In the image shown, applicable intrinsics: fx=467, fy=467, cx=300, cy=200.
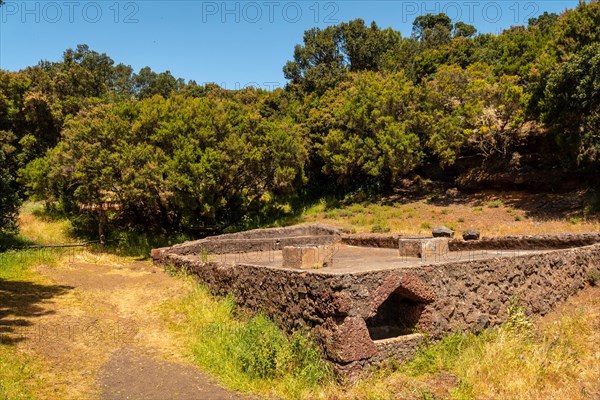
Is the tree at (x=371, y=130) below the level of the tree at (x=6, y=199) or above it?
above

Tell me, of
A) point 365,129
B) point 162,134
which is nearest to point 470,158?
point 365,129

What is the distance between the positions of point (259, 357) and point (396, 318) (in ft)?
8.34

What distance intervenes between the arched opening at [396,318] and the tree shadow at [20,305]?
631 cm

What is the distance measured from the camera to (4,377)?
21.9 feet

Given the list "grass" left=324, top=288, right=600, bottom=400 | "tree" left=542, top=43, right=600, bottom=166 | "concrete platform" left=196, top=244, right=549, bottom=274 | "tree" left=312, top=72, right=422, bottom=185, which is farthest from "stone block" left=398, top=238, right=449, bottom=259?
"tree" left=312, top=72, right=422, bottom=185

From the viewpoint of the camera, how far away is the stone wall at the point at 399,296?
672 cm

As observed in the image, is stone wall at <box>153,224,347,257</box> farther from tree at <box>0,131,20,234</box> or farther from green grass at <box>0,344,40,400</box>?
green grass at <box>0,344,40,400</box>

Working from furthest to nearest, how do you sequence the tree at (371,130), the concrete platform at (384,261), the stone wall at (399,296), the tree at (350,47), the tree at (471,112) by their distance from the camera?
the tree at (350,47), the tree at (371,130), the tree at (471,112), the concrete platform at (384,261), the stone wall at (399,296)

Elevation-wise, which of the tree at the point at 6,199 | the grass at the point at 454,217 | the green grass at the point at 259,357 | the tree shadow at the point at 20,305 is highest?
the tree at the point at 6,199

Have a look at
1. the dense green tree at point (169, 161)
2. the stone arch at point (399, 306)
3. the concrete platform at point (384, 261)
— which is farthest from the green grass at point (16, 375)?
the dense green tree at point (169, 161)

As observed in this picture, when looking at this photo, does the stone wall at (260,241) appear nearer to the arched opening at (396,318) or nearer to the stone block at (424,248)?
the stone block at (424,248)

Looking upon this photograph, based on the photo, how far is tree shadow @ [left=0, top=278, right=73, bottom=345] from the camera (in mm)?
8594

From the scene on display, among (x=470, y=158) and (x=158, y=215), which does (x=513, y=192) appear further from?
(x=158, y=215)

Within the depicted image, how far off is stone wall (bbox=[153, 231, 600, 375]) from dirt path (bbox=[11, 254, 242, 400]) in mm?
1663
